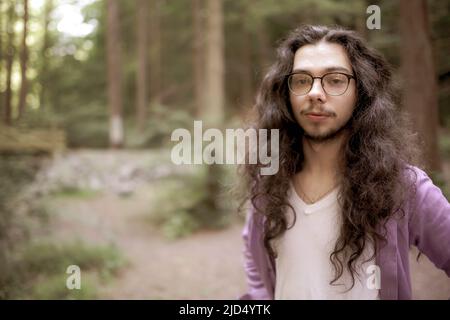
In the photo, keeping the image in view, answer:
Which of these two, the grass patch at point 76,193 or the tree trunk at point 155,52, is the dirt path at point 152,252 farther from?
the tree trunk at point 155,52

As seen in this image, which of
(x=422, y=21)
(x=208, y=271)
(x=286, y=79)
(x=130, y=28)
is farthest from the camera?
(x=130, y=28)

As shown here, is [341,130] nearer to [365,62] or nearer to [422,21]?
[365,62]

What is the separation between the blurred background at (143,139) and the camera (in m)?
3.88

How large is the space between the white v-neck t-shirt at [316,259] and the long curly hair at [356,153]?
0.04 m

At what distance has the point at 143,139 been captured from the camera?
18.5 metres

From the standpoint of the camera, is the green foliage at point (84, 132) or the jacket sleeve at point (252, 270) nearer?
the jacket sleeve at point (252, 270)

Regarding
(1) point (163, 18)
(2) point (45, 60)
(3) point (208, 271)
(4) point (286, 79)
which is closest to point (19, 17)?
(3) point (208, 271)

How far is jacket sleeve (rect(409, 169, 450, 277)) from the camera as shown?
1.65m

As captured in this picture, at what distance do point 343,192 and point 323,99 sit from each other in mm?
443

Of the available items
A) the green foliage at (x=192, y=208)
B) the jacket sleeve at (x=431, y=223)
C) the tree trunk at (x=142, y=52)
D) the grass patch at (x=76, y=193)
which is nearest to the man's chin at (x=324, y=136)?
the jacket sleeve at (x=431, y=223)

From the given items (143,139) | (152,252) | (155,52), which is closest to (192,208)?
(152,252)
